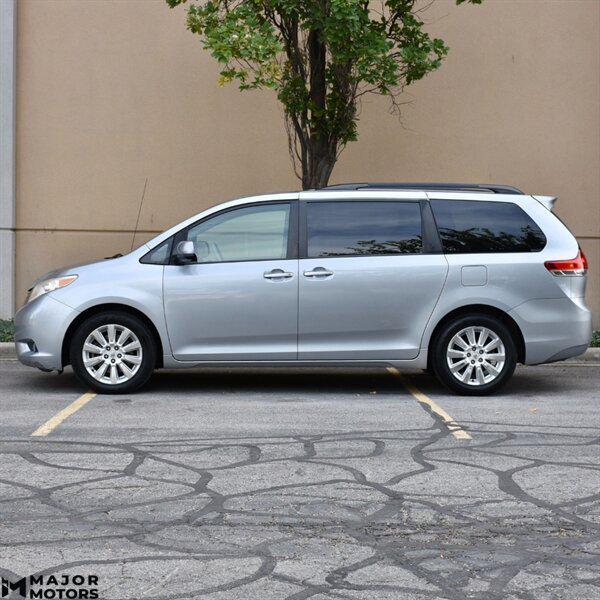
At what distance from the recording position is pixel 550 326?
33.7 ft

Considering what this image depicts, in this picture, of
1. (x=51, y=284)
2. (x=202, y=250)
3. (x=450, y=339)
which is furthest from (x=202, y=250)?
(x=450, y=339)

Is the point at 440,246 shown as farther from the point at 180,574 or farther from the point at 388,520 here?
the point at 180,574

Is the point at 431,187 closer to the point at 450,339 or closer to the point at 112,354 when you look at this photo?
the point at 450,339

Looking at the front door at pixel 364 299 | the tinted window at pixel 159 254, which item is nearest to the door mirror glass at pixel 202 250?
the tinted window at pixel 159 254

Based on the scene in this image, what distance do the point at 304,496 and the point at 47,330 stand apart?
4655mm

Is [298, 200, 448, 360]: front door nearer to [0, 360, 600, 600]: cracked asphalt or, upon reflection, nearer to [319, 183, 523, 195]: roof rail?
[0, 360, 600, 600]: cracked asphalt

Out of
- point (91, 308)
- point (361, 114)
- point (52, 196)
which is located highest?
point (361, 114)

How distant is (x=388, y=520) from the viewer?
5.70 metres

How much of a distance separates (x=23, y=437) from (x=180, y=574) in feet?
11.5

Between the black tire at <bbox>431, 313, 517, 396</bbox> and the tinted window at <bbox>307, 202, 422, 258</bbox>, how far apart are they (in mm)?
765

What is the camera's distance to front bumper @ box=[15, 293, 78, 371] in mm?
10188

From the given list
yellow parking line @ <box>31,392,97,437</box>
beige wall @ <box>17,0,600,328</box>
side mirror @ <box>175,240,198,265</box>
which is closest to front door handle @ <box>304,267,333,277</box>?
side mirror @ <box>175,240,198,265</box>

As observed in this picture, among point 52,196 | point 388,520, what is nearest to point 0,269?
point 52,196

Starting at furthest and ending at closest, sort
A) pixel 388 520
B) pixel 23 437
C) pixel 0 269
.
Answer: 1. pixel 0 269
2. pixel 23 437
3. pixel 388 520
